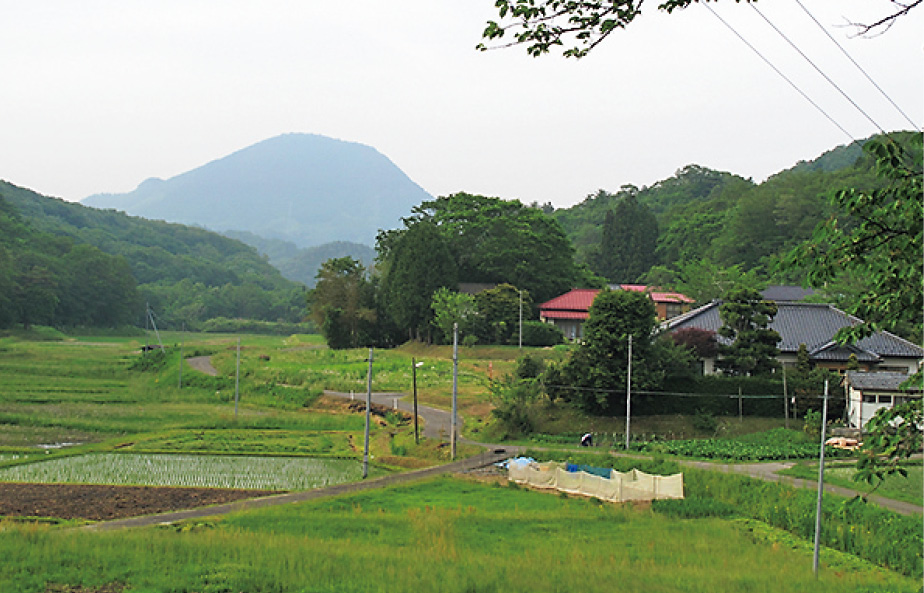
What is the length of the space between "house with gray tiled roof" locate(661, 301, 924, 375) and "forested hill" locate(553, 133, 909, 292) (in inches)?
639

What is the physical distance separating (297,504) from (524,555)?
6471 millimetres

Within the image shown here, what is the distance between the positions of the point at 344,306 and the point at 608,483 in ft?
140

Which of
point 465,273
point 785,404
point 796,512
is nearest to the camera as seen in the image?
point 796,512

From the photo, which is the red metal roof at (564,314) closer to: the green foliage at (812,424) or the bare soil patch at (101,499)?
the green foliage at (812,424)

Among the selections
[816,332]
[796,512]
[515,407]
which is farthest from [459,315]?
[796,512]

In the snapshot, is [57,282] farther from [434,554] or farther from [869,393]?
[434,554]

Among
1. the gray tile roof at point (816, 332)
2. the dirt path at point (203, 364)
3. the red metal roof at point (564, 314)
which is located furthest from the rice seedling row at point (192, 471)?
the red metal roof at point (564, 314)

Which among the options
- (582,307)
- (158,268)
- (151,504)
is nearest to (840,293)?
(582,307)

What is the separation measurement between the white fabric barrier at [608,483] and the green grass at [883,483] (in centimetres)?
440

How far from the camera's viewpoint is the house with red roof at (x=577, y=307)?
53.6 meters

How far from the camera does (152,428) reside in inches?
1156

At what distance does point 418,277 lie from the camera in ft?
183

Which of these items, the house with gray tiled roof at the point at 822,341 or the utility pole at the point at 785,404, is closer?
the utility pole at the point at 785,404

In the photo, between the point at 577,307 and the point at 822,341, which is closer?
the point at 822,341
